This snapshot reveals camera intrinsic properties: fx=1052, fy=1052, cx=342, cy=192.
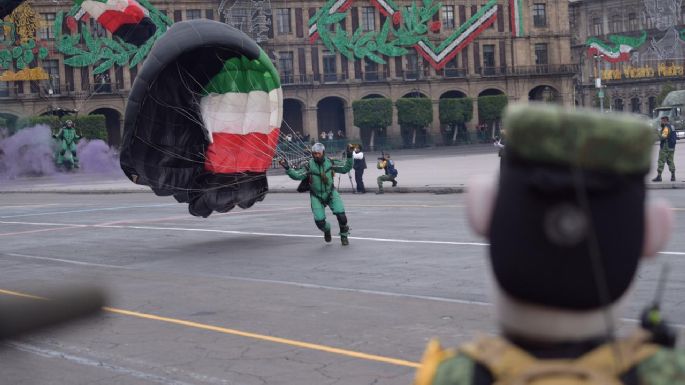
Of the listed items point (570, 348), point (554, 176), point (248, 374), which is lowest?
point (248, 374)

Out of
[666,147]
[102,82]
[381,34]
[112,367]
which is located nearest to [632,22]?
[381,34]

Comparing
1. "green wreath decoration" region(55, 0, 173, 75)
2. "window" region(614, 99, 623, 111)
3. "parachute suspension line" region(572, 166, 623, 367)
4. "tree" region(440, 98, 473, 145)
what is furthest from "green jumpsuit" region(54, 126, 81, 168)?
"window" region(614, 99, 623, 111)

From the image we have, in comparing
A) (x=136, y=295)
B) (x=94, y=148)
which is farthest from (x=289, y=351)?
(x=94, y=148)

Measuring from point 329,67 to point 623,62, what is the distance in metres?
34.1

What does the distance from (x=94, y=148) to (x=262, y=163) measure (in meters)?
41.2

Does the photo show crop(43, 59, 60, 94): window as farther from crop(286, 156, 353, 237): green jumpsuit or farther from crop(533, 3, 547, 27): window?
crop(286, 156, 353, 237): green jumpsuit

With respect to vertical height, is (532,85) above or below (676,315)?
above

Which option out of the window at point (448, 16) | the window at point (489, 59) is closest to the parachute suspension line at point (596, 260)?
the window at point (448, 16)

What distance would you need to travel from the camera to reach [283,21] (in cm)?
8156

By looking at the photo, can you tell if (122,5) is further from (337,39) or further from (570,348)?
(337,39)

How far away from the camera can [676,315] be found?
9.37m

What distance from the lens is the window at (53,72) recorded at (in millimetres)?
71625

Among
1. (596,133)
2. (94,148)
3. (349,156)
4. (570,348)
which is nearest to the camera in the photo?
(596,133)

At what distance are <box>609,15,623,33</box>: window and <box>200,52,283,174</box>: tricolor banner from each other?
9741cm
